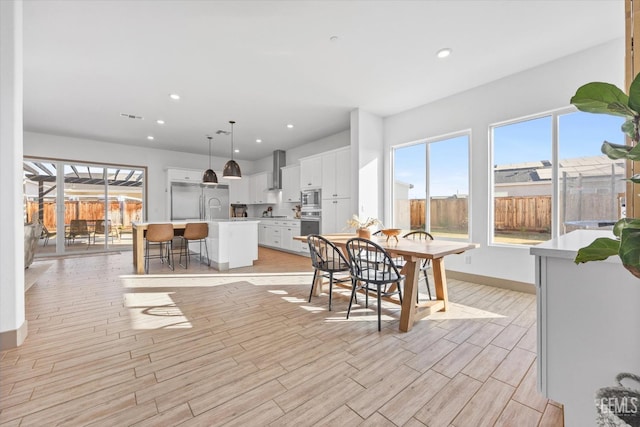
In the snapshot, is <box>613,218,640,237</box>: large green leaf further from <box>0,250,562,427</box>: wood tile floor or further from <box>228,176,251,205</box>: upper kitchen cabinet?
<box>228,176,251,205</box>: upper kitchen cabinet

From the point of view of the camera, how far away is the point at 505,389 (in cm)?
161

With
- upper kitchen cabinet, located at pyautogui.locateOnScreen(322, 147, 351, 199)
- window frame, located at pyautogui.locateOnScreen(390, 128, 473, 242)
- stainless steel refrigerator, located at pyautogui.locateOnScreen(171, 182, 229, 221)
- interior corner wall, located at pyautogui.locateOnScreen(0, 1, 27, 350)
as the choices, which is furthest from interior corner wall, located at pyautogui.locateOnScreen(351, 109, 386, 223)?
stainless steel refrigerator, located at pyautogui.locateOnScreen(171, 182, 229, 221)

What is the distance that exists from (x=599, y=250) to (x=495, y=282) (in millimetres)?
3254

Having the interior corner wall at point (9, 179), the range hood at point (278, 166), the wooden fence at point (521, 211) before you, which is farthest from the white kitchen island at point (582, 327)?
the range hood at point (278, 166)

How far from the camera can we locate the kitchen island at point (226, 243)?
465cm

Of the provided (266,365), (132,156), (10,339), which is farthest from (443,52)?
(132,156)

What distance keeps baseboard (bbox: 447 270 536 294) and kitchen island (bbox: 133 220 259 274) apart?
3.50 metres

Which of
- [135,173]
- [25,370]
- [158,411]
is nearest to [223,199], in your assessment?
[135,173]

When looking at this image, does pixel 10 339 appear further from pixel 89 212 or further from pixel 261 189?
pixel 261 189

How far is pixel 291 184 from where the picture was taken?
7.10 metres

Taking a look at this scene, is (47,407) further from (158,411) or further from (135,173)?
(135,173)

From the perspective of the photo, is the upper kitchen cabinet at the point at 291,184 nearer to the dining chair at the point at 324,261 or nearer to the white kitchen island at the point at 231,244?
the white kitchen island at the point at 231,244

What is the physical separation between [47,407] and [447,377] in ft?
7.58

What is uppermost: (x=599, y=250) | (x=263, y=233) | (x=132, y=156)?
(x=132, y=156)
